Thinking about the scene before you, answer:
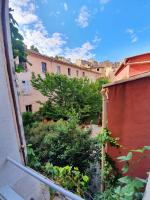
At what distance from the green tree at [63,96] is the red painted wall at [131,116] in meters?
7.93

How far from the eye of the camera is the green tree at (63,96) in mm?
11648

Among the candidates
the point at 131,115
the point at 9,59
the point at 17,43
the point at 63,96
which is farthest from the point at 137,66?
the point at 63,96

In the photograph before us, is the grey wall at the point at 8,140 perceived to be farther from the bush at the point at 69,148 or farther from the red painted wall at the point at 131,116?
the bush at the point at 69,148

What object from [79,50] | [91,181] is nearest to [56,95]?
[79,50]

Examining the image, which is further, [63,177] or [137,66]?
[137,66]

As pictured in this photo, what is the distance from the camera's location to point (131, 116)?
319cm

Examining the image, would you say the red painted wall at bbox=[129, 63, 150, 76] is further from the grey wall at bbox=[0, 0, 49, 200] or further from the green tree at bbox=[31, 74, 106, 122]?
the green tree at bbox=[31, 74, 106, 122]

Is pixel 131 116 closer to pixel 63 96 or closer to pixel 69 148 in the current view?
pixel 69 148

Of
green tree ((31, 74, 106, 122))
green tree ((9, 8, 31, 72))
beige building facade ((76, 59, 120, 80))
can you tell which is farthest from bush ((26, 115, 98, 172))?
beige building facade ((76, 59, 120, 80))

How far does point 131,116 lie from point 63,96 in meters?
8.93

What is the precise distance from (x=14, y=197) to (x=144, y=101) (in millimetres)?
2554

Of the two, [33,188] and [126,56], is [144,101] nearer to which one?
[33,188]

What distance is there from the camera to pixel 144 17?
154 inches

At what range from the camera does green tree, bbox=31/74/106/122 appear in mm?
11648
